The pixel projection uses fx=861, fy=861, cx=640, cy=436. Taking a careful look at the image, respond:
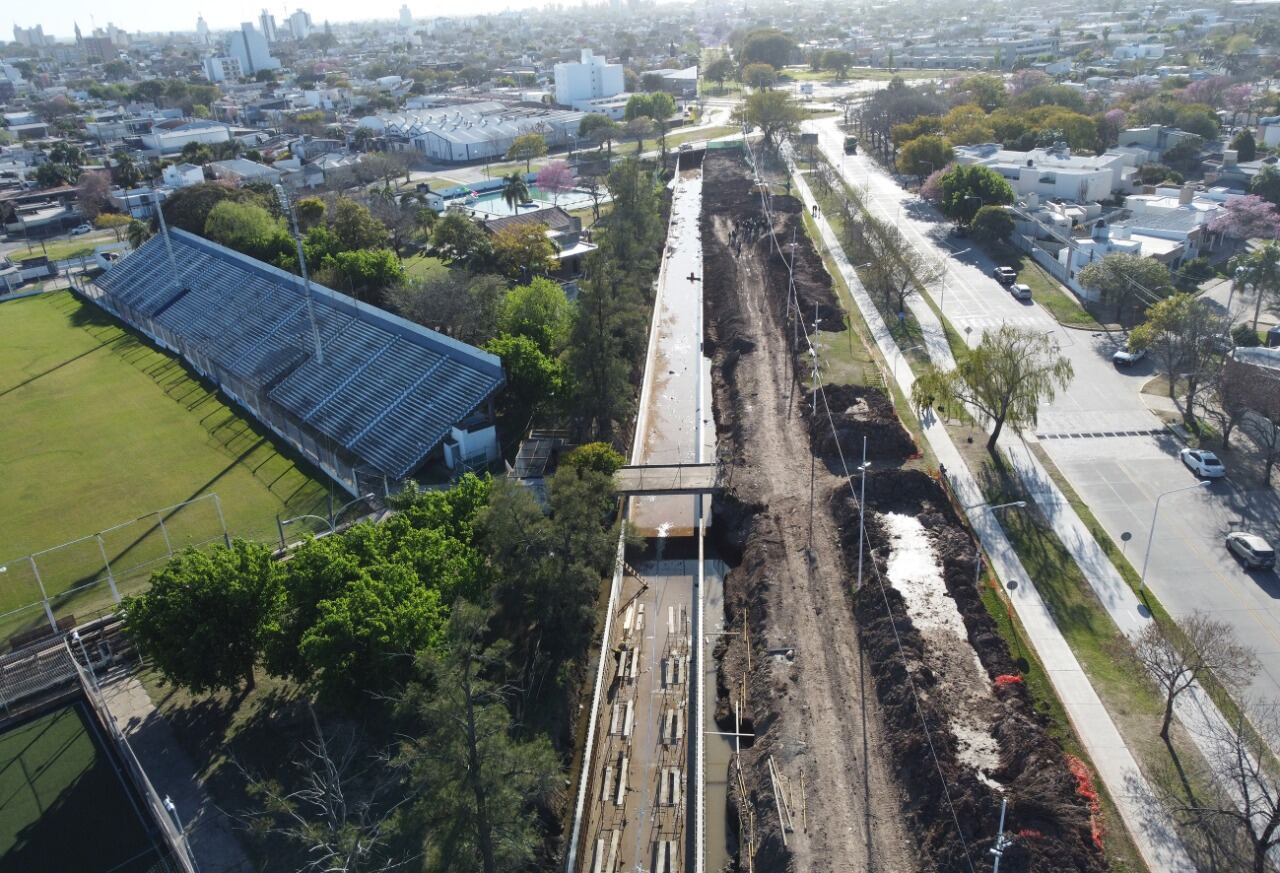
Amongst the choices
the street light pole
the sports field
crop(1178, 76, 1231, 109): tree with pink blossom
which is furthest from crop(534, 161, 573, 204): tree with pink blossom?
crop(1178, 76, 1231, 109): tree with pink blossom

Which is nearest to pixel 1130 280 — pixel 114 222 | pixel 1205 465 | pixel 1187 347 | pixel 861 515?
pixel 1187 347

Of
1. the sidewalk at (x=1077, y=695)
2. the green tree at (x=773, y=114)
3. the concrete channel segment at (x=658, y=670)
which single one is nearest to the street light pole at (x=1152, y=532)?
the sidewalk at (x=1077, y=695)

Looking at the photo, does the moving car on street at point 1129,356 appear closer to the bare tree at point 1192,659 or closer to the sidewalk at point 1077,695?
the sidewalk at point 1077,695

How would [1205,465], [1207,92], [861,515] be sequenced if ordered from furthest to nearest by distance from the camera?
1. [1207,92]
2. [1205,465]
3. [861,515]

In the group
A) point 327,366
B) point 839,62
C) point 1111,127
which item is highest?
point 839,62

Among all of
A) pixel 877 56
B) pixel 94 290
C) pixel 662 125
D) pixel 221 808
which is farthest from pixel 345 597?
pixel 877 56

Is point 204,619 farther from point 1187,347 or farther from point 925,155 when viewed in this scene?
point 925,155
